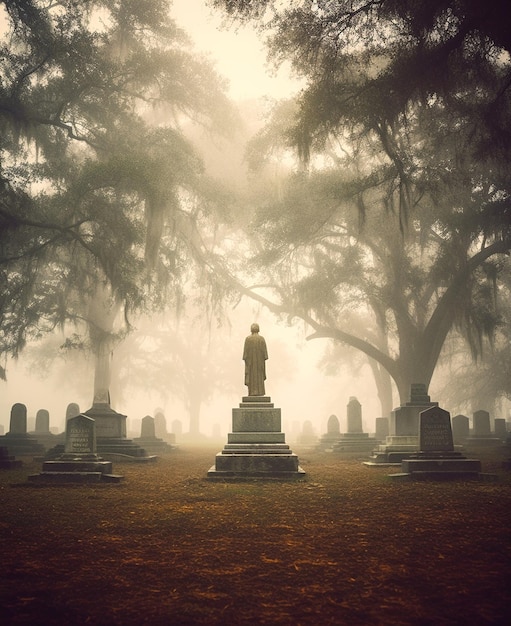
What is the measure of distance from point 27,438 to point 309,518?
1446cm

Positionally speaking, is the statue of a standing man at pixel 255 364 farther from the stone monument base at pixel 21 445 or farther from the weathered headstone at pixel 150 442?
the stone monument base at pixel 21 445

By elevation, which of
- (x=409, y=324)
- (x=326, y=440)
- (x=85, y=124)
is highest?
(x=85, y=124)

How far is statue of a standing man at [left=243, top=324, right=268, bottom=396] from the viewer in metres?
11.0

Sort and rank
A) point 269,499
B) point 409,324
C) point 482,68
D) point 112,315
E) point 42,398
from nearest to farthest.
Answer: point 269,499 → point 482,68 → point 409,324 → point 112,315 → point 42,398

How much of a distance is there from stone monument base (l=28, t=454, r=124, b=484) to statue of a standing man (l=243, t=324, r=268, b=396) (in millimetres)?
3475

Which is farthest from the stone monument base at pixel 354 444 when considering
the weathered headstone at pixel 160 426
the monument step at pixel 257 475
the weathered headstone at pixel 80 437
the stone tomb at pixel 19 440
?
the weathered headstone at pixel 160 426

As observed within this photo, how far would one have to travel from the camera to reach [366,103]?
9.85 metres

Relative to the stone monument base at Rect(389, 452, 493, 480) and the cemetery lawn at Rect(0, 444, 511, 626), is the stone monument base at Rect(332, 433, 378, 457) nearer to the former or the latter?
the stone monument base at Rect(389, 452, 493, 480)

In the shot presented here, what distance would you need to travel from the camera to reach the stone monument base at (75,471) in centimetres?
881

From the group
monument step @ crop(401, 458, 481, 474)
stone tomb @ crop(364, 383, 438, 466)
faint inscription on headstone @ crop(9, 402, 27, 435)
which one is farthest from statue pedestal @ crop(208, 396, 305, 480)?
faint inscription on headstone @ crop(9, 402, 27, 435)

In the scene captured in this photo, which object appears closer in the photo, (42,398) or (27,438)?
(27,438)

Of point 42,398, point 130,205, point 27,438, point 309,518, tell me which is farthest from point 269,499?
point 42,398

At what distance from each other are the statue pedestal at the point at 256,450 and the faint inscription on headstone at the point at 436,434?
2678mm

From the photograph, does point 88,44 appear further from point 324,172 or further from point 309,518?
point 309,518
